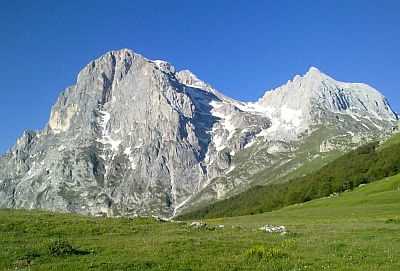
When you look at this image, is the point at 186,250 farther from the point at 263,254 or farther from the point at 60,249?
the point at 60,249

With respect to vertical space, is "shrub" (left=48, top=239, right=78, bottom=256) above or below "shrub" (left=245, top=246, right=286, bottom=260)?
above

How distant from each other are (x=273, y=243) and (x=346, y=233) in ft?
34.0

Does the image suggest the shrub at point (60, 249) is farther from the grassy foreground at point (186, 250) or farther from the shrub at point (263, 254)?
the shrub at point (263, 254)

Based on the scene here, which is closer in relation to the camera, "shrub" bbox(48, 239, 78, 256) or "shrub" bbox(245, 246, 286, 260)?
"shrub" bbox(245, 246, 286, 260)

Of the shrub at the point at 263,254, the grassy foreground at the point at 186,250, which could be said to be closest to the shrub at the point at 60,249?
the grassy foreground at the point at 186,250

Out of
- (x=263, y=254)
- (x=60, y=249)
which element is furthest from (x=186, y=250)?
(x=60, y=249)

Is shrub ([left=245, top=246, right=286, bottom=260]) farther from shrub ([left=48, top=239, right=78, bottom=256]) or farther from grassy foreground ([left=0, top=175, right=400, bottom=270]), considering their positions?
shrub ([left=48, top=239, right=78, bottom=256])

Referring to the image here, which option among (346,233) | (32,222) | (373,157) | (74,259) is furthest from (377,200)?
(373,157)

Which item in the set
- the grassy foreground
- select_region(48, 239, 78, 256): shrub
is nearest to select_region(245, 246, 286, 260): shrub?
the grassy foreground

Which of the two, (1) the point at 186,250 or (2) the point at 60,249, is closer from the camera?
(2) the point at 60,249

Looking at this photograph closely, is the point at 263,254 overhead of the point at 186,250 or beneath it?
beneath

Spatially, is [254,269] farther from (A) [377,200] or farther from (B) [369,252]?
(A) [377,200]

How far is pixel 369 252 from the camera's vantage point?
27.7m

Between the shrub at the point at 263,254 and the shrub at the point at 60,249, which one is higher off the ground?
the shrub at the point at 60,249
